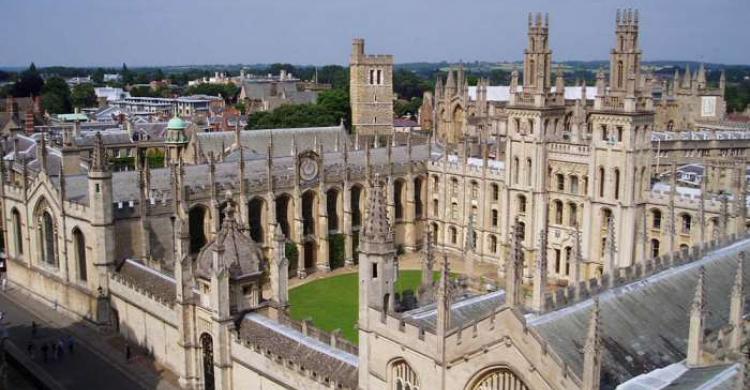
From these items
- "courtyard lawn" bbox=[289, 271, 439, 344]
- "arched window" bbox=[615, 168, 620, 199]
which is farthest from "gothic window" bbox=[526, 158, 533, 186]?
"courtyard lawn" bbox=[289, 271, 439, 344]

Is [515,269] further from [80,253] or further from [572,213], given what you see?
[572,213]

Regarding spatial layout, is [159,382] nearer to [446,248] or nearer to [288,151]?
[446,248]

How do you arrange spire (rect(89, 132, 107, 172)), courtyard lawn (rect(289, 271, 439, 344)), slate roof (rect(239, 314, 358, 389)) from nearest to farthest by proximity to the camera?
1. slate roof (rect(239, 314, 358, 389))
2. spire (rect(89, 132, 107, 172))
3. courtyard lawn (rect(289, 271, 439, 344))

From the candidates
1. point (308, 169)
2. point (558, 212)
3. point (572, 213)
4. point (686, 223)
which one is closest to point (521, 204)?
point (558, 212)

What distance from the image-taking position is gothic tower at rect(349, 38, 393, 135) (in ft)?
284

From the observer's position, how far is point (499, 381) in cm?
1786

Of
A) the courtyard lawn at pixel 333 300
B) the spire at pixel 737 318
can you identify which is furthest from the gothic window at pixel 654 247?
the spire at pixel 737 318

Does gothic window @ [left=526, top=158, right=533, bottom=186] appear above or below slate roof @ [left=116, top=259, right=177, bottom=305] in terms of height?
above

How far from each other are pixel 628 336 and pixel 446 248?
113ft

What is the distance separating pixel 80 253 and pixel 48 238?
12.1ft

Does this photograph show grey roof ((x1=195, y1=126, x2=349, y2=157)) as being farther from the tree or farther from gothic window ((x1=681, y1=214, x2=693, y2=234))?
the tree

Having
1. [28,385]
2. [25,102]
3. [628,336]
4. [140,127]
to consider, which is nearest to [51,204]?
[28,385]

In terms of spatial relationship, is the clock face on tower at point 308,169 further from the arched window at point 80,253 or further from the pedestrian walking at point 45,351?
the pedestrian walking at point 45,351

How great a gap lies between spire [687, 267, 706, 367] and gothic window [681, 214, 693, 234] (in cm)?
2420
